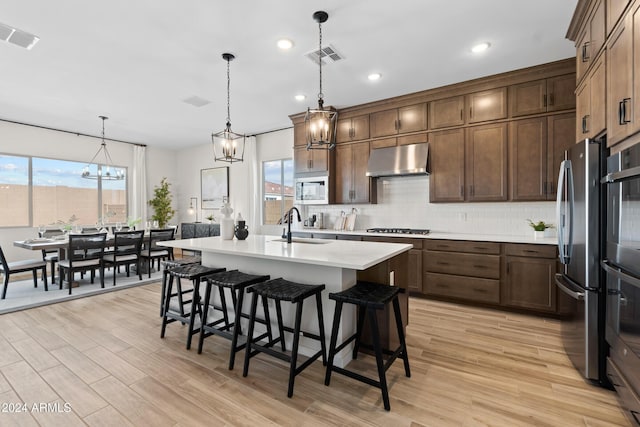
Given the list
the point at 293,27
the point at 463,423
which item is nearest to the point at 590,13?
the point at 293,27

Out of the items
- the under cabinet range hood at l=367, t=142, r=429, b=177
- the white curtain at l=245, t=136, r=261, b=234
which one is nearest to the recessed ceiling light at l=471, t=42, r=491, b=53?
the under cabinet range hood at l=367, t=142, r=429, b=177

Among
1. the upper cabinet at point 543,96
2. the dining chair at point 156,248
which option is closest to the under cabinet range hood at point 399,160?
the upper cabinet at point 543,96

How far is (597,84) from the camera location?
2270 mm

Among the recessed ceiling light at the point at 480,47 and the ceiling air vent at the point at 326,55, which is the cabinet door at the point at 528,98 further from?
the ceiling air vent at the point at 326,55

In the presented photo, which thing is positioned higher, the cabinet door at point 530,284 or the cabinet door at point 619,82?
the cabinet door at point 619,82

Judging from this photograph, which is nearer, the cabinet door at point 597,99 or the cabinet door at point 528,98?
the cabinet door at point 597,99

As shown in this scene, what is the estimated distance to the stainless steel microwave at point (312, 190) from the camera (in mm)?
5102

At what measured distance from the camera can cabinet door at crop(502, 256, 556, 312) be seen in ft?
10.8

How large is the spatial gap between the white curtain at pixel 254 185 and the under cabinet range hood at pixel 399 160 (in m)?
3.04

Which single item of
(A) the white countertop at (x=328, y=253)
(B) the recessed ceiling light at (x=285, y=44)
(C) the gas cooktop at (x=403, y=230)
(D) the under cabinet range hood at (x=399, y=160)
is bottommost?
(A) the white countertop at (x=328, y=253)

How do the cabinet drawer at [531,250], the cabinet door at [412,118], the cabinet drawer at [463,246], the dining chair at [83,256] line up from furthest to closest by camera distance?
the cabinet door at [412,118]
the dining chair at [83,256]
the cabinet drawer at [463,246]
the cabinet drawer at [531,250]

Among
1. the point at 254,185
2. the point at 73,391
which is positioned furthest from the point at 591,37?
the point at 254,185

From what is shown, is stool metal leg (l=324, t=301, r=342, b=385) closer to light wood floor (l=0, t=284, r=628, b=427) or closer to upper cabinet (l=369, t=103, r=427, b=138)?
Answer: light wood floor (l=0, t=284, r=628, b=427)

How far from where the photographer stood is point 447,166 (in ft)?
13.7
